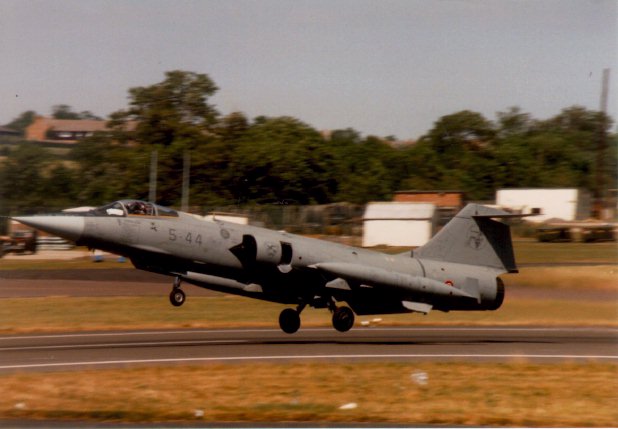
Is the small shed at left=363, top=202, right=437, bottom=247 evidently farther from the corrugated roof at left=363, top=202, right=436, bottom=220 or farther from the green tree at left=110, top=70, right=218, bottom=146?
the green tree at left=110, top=70, right=218, bottom=146

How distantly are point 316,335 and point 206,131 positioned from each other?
28.9 metres

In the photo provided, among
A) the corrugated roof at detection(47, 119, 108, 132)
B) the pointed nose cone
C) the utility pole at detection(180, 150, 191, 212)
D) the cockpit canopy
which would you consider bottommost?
the pointed nose cone

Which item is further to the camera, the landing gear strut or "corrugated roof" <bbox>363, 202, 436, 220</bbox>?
"corrugated roof" <bbox>363, 202, 436, 220</bbox>

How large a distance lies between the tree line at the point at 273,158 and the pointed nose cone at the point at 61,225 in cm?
1450

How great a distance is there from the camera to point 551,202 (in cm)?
5859

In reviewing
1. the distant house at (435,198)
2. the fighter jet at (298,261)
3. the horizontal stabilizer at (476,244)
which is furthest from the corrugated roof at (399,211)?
the fighter jet at (298,261)

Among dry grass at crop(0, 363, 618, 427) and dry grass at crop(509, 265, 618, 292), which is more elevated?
dry grass at crop(509, 265, 618, 292)

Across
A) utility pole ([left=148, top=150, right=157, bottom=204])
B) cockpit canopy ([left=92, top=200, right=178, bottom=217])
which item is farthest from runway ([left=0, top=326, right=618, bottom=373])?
utility pole ([left=148, top=150, right=157, bottom=204])

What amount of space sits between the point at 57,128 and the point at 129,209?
8223cm

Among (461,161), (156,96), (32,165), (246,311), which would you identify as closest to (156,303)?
(246,311)

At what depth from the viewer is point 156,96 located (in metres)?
53.9

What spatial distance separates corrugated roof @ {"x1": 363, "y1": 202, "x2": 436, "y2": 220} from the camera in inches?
1606

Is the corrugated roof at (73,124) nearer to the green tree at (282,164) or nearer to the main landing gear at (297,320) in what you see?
the green tree at (282,164)

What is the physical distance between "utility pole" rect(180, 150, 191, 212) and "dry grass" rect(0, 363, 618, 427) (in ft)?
77.1
